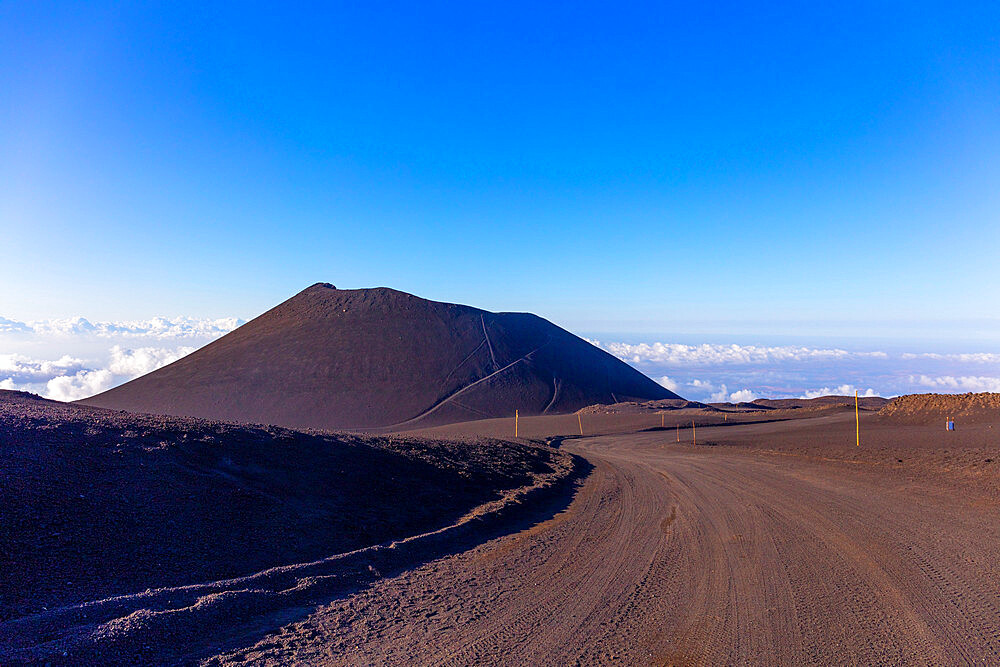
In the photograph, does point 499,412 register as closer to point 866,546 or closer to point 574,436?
point 574,436

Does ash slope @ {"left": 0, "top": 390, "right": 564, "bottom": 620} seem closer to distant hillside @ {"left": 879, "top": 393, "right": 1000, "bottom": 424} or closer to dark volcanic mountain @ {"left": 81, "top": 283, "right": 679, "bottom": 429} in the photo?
distant hillside @ {"left": 879, "top": 393, "right": 1000, "bottom": 424}

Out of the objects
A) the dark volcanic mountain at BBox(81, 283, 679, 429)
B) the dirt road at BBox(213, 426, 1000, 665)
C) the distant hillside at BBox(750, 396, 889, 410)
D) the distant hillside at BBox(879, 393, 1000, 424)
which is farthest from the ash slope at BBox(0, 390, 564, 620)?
the distant hillside at BBox(750, 396, 889, 410)

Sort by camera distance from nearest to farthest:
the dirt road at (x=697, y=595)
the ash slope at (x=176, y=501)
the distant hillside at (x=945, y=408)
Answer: the dirt road at (x=697, y=595)
the ash slope at (x=176, y=501)
the distant hillside at (x=945, y=408)

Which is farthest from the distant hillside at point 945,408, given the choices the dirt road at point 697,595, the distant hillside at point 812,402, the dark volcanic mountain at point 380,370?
the dark volcanic mountain at point 380,370

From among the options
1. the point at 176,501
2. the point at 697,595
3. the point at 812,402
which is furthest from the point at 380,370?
the point at 697,595

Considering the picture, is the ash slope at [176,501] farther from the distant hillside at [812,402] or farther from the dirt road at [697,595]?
the distant hillside at [812,402]
